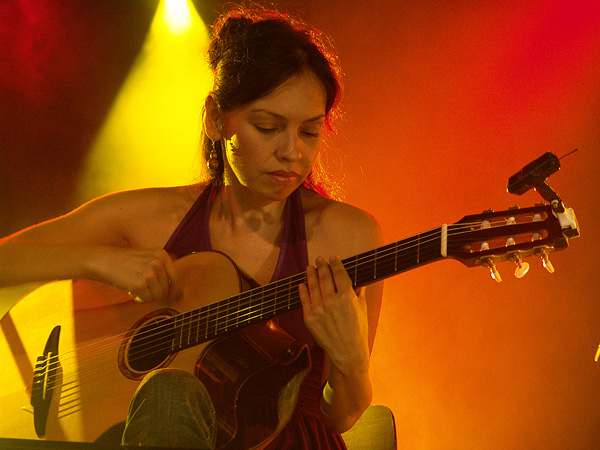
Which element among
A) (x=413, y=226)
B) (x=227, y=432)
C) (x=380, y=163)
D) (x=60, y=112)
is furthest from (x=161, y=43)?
(x=227, y=432)

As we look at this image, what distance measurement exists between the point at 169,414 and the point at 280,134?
0.82m

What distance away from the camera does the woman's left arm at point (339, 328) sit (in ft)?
4.61

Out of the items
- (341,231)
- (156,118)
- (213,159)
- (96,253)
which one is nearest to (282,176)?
(341,231)

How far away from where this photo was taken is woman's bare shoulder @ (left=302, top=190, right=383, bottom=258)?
70.4 inches

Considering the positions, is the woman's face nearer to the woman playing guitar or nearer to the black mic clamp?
the woman playing guitar

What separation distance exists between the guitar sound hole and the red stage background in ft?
4.57

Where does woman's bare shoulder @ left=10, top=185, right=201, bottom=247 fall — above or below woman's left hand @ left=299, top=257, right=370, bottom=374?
above

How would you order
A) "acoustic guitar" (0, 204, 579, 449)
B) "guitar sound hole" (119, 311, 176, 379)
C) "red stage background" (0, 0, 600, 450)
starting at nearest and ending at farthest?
"acoustic guitar" (0, 204, 579, 449) → "guitar sound hole" (119, 311, 176, 379) → "red stage background" (0, 0, 600, 450)

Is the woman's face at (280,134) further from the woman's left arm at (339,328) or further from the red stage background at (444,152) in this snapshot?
the red stage background at (444,152)

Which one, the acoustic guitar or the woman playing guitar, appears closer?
the acoustic guitar

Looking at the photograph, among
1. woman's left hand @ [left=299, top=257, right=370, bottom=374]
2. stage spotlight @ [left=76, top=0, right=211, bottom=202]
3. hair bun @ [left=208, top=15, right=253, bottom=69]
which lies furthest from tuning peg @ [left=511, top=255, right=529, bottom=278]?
stage spotlight @ [left=76, top=0, right=211, bottom=202]

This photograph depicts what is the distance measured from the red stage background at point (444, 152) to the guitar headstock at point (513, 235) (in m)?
1.32

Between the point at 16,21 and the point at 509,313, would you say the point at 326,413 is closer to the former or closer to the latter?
the point at 509,313

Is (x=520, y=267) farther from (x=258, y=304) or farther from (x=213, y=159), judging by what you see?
(x=213, y=159)
